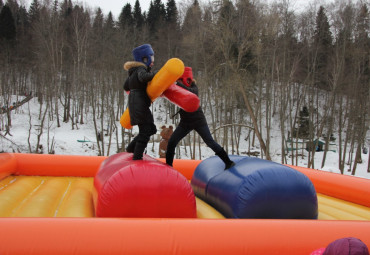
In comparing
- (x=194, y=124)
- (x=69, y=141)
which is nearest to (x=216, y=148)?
(x=194, y=124)

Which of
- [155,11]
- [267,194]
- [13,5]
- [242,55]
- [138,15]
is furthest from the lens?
[155,11]

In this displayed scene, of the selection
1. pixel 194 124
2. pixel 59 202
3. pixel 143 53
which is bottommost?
pixel 59 202

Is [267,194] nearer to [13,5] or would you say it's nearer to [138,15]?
[138,15]

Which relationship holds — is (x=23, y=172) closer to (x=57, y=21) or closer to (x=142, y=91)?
(x=142, y=91)

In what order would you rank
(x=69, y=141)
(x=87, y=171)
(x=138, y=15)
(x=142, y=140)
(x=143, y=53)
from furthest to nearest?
(x=138, y=15), (x=69, y=141), (x=87, y=171), (x=143, y=53), (x=142, y=140)

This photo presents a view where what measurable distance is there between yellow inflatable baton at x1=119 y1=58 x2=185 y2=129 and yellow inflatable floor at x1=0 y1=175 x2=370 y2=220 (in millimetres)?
1231

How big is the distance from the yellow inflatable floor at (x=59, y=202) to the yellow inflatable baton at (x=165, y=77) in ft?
4.04

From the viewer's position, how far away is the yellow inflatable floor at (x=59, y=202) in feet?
8.59

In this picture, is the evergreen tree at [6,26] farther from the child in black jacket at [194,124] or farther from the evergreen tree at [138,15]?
the child in black jacket at [194,124]

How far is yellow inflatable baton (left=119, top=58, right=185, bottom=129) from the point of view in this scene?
2.56 metres

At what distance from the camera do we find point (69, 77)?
894 inches

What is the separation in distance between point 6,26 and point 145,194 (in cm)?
2660

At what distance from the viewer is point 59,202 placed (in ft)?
9.96

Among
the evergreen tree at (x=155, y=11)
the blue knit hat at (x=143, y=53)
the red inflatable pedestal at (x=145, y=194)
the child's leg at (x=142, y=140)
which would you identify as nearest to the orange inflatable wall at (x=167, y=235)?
the red inflatable pedestal at (x=145, y=194)
